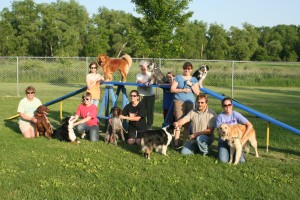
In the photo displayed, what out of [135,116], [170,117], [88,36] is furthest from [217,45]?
[135,116]

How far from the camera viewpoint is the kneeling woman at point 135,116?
24.3 feet

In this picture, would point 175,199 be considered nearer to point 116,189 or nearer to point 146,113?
point 116,189

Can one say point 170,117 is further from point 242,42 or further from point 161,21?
point 242,42

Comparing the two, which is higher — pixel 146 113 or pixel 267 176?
pixel 146 113

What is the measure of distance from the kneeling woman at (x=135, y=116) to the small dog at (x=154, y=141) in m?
0.96

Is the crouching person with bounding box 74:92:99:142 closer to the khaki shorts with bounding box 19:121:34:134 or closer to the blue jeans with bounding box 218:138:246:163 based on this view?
the khaki shorts with bounding box 19:121:34:134

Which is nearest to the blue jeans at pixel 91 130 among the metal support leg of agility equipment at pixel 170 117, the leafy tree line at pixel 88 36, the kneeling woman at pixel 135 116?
the kneeling woman at pixel 135 116

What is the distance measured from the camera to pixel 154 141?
6.35 metres

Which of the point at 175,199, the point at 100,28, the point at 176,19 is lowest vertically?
the point at 175,199

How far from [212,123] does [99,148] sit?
2.22 metres

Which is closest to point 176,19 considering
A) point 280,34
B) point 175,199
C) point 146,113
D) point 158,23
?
point 158,23

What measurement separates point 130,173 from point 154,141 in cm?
106

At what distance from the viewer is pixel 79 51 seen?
57219mm

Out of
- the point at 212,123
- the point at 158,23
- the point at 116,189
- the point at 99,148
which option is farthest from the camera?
the point at 158,23
